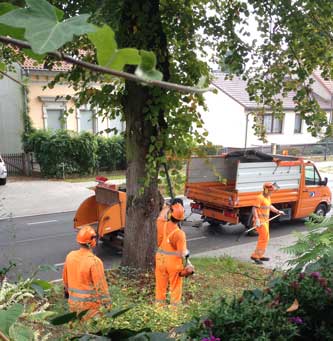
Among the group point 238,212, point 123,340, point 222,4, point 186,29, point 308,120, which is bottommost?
point 238,212

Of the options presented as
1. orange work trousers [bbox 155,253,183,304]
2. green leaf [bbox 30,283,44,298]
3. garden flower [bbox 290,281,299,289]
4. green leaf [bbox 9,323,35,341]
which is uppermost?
green leaf [bbox 9,323,35,341]

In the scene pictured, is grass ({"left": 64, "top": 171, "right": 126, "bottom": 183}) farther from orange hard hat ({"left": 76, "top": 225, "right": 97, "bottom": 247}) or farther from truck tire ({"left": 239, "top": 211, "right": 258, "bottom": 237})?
orange hard hat ({"left": 76, "top": 225, "right": 97, "bottom": 247})

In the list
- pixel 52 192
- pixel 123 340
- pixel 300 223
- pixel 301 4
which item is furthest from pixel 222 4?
pixel 52 192

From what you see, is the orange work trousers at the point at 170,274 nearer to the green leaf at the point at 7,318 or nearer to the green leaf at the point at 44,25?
the green leaf at the point at 7,318

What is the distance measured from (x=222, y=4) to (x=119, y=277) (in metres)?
5.12

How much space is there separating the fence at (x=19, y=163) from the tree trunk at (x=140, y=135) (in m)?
14.0

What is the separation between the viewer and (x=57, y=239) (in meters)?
9.62

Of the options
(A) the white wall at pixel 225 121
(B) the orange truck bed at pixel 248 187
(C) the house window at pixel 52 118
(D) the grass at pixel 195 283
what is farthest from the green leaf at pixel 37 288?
(A) the white wall at pixel 225 121

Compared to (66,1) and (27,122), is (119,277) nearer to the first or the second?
(66,1)

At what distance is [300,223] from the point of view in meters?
11.9

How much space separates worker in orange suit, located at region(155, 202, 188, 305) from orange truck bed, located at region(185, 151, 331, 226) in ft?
13.5

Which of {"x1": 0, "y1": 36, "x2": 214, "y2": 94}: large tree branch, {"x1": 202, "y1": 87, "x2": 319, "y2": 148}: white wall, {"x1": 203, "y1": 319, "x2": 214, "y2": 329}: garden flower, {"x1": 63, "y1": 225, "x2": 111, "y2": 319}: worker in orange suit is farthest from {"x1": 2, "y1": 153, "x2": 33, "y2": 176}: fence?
{"x1": 0, "y1": 36, "x2": 214, "y2": 94}: large tree branch

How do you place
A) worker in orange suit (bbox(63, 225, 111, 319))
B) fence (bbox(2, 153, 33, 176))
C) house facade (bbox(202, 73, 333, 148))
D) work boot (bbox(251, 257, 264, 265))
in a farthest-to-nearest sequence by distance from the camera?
1. house facade (bbox(202, 73, 333, 148))
2. fence (bbox(2, 153, 33, 176))
3. work boot (bbox(251, 257, 264, 265))
4. worker in orange suit (bbox(63, 225, 111, 319))

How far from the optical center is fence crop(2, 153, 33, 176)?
62.7ft
